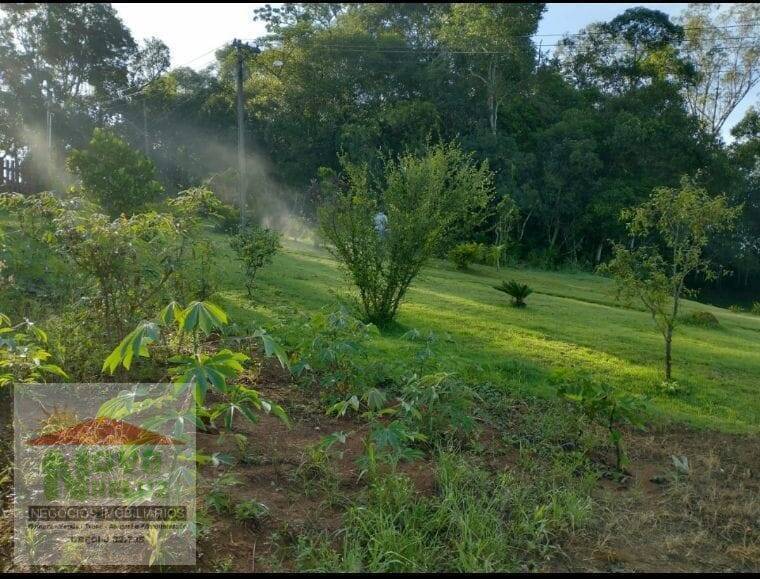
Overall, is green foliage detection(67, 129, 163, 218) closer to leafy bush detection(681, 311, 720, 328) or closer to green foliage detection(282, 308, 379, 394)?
green foliage detection(282, 308, 379, 394)

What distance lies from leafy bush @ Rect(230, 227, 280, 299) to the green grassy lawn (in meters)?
0.38

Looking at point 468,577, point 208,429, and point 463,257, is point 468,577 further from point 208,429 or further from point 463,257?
point 463,257

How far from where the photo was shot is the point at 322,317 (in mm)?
4812

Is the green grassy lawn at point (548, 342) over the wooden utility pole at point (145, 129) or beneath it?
beneath

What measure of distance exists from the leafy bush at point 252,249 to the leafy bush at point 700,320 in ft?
27.9

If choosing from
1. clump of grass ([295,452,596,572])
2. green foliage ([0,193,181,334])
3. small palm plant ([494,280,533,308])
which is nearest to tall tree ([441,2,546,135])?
small palm plant ([494,280,533,308])

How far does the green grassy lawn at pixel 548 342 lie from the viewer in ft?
20.7

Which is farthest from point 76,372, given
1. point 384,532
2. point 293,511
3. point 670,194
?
point 670,194

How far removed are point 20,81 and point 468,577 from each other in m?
32.3

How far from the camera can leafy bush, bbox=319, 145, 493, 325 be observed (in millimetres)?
8477

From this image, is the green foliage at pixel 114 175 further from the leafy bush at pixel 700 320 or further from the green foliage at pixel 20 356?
the leafy bush at pixel 700 320

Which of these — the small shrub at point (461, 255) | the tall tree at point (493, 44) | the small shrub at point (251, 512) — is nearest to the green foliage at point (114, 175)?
the small shrub at point (461, 255)

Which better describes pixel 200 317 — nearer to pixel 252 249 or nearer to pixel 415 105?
pixel 252 249

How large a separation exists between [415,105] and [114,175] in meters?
17.6
